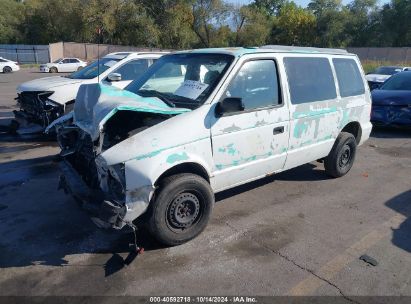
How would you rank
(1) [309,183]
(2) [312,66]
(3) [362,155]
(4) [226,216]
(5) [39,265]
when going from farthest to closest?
(3) [362,155], (1) [309,183], (2) [312,66], (4) [226,216], (5) [39,265]

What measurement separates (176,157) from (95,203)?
0.91m

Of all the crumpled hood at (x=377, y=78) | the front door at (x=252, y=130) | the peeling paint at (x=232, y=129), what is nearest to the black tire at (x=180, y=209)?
the front door at (x=252, y=130)

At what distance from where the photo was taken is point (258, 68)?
4.52 metres

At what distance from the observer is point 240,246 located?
158 inches

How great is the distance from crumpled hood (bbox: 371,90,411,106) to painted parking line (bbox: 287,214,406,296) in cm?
551

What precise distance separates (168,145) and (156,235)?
91 centimetres

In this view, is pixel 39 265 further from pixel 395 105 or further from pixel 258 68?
pixel 395 105

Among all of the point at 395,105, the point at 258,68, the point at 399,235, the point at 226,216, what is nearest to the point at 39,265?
the point at 226,216

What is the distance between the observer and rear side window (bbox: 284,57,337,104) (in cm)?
487

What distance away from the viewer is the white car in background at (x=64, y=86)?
8062mm

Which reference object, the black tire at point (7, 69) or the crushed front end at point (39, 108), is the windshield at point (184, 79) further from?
the black tire at point (7, 69)

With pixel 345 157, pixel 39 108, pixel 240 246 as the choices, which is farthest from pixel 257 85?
pixel 39 108

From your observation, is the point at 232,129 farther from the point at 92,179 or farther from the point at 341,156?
the point at 341,156

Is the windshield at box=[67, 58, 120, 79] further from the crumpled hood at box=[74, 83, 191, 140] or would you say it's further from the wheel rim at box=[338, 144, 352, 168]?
the wheel rim at box=[338, 144, 352, 168]
